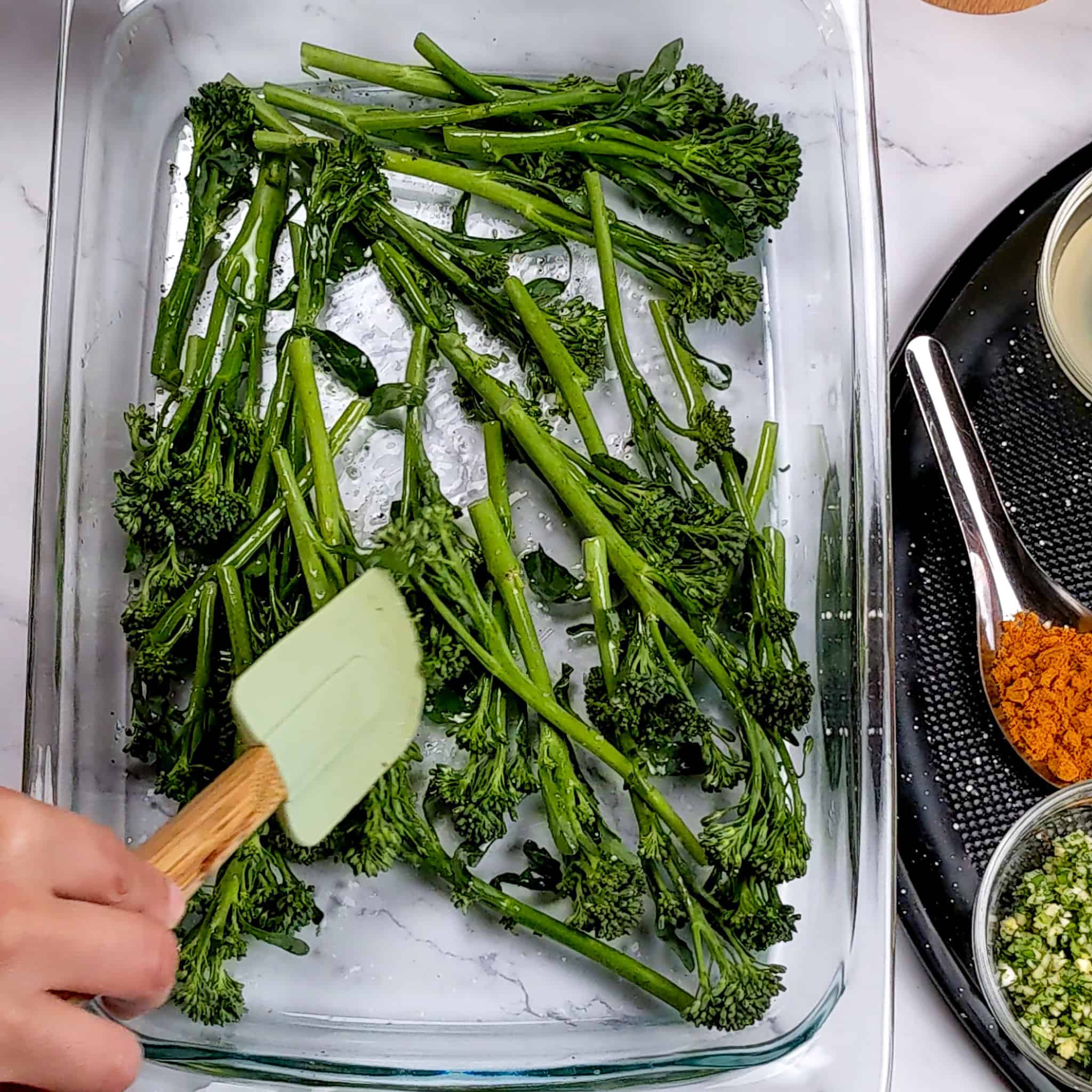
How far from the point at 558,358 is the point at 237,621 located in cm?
46

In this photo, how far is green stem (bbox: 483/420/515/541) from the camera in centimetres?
129

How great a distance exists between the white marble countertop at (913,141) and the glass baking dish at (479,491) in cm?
14

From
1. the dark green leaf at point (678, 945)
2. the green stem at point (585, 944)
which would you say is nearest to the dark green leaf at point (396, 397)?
the green stem at point (585, 944)

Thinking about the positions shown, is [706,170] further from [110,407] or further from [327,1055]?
[327,1055]

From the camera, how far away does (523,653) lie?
1234mm

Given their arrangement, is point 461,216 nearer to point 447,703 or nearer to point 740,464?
point 740,464

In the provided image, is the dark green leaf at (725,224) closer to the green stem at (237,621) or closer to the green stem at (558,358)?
the green stem at (558,358)

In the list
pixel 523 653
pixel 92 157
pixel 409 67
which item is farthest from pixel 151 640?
pixel 409 67

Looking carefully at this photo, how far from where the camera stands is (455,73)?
1334 mm

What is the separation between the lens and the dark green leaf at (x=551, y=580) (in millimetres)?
1241

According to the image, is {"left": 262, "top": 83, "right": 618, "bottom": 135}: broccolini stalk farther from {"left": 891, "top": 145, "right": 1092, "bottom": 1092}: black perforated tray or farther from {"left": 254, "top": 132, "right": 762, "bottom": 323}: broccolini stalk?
{"left": 891, "top": 145, "right": 1092, "bottom": 1092}: black perforated tray

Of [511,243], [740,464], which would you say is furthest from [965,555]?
[511,243]

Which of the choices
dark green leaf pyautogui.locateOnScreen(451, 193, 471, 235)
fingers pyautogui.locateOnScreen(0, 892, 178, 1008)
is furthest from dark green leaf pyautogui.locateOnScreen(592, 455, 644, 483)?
fingers pyautogui.locateOnScreen(0, 892, 178, 1008)

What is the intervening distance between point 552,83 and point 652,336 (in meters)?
0.33
